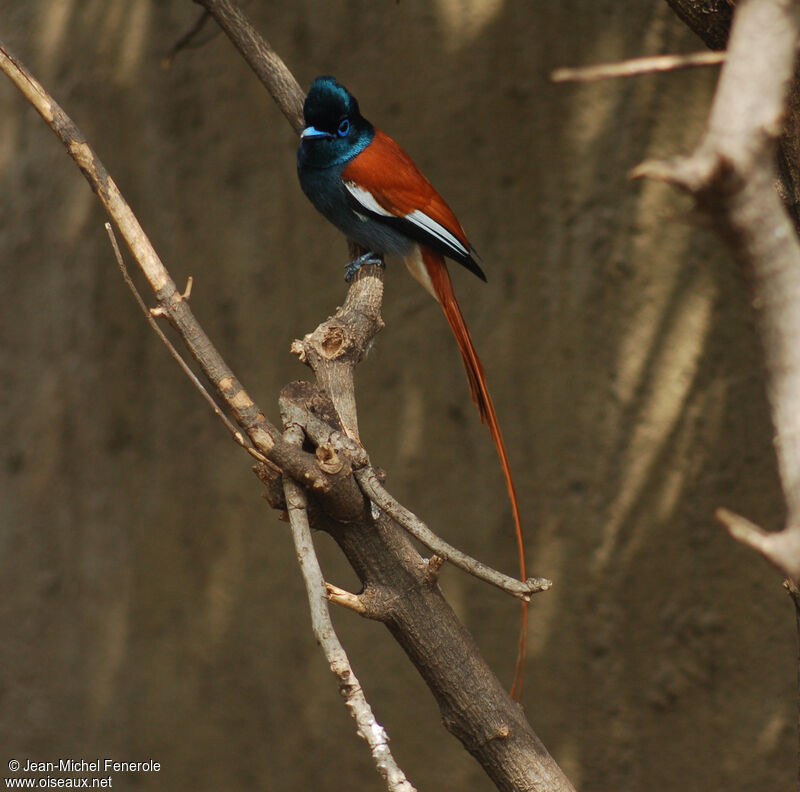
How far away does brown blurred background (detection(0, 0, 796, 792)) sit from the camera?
2205 millimetres

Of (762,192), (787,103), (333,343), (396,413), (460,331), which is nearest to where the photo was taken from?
(762,192)

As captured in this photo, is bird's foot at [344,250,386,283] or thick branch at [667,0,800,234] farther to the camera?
bird's foot at [344,250,386,283]

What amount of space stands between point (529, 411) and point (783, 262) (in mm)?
1737

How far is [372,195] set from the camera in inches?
74.5

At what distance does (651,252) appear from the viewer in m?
2.21

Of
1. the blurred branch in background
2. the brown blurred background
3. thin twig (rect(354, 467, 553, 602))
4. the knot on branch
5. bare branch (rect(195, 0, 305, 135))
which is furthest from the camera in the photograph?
the brown blurred background

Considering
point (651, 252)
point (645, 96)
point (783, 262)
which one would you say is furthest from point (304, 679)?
point (783, 262)

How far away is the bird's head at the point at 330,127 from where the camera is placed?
1829mm

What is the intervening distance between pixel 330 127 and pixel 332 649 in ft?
3.91

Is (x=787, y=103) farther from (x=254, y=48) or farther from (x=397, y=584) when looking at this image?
(x=254, y=48)

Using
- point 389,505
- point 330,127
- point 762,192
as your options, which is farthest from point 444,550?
point 330,127

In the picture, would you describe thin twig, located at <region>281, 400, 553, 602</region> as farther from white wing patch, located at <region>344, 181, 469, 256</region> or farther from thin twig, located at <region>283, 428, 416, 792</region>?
white wing patch, located at <region>344, 181, 469, 256</region>

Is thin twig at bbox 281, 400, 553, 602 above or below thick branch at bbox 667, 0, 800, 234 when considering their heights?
below

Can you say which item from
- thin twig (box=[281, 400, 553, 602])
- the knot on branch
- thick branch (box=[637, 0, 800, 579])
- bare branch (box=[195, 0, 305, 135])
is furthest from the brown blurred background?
thick branch (box=[637, 0, 800, 579])
